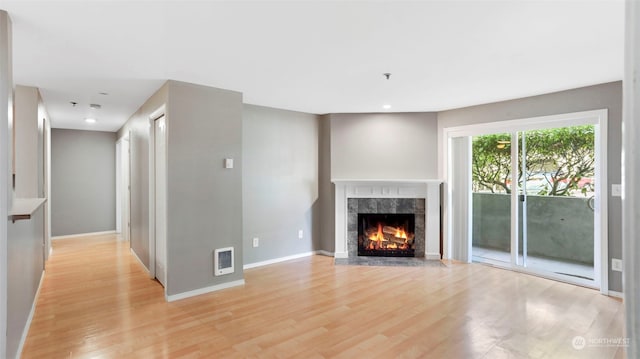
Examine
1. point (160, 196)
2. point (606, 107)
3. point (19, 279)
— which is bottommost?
point (19, 279)

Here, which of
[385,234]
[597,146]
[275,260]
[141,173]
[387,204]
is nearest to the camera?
[597,146]

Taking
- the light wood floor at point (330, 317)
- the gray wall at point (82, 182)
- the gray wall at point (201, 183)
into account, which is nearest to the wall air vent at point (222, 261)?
the gray wall at point (201, 183)

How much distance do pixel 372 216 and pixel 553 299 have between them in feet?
8.14

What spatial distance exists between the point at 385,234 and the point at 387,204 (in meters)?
0.50

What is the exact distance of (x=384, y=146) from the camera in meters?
5.12

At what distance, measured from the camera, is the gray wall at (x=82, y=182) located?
6.63 metres

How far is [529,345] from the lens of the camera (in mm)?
2479

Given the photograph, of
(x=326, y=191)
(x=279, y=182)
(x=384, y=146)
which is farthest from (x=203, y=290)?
(x=384, y=146)

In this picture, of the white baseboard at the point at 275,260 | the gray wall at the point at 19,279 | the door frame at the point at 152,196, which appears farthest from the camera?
the white baseboard at the point at 275,260

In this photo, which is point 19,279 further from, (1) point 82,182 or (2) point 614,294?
(2) point 614,294

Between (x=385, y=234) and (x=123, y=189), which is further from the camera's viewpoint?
(x=123, y=189)

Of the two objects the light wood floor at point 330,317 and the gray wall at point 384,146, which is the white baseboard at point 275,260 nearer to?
the light wood floor at point 330,317

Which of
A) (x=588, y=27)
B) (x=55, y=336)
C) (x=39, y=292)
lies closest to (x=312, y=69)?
(x=588, y=27)

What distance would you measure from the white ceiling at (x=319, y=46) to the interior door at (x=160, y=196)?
506 mm
